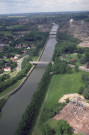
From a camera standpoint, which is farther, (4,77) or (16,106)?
(4,77)

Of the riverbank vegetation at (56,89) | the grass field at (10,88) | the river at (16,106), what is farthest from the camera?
the grass field at (10,88)

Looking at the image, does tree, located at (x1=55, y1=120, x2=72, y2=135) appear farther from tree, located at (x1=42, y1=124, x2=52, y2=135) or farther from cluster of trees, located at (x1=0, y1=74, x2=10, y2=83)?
cluster of trees, located at (x1=0, y1=74, x2=10, y2=83)

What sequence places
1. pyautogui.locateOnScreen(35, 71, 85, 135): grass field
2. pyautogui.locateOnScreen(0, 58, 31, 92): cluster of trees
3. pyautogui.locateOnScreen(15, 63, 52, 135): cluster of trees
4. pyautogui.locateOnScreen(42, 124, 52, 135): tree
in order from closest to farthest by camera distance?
pyautogui.locateOnScreen(42, 124, 52, 135): tree, pyautogui.locateOnScreen(15, 63, 52, 135): cluster of trees, pyautogui.locateOnScreen(35, 71, 85, 135): grass field, pyautogui.locateOnScreen(0, 58, 31, 92): cluster of trees

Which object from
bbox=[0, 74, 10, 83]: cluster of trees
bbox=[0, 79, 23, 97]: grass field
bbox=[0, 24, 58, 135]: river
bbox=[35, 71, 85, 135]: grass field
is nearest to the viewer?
bbox=[0, 24, 58, 135]: river

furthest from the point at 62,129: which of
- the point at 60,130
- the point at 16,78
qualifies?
the point at 16,78

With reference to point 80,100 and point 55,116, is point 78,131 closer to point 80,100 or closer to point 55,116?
point 55,116

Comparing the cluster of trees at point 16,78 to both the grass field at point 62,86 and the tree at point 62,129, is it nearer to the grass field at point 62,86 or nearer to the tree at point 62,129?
the grass field at point 62,86

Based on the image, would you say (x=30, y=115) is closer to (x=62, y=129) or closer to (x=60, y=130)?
(x=60, y=130)

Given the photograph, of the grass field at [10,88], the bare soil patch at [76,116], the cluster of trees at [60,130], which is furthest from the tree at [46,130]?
the grass field at [10,88]

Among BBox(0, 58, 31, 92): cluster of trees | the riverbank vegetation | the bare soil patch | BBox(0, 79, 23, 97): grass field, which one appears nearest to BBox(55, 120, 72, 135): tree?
the riverbank vegetation
